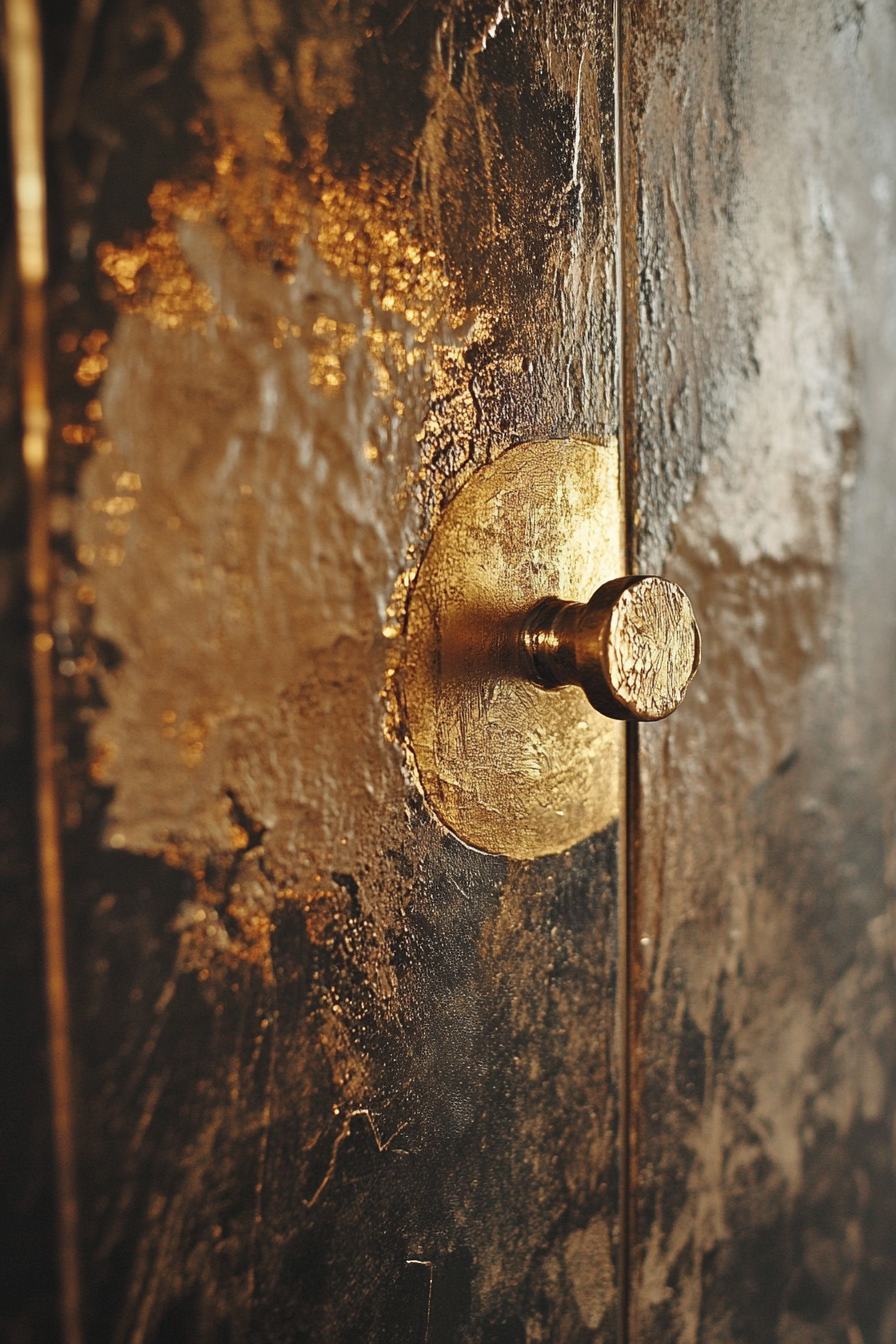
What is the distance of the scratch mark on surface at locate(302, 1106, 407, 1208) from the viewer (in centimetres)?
41

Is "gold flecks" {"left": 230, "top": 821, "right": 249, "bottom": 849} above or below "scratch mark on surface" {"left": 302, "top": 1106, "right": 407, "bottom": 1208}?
above

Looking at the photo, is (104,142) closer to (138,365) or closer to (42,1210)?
(138,365)

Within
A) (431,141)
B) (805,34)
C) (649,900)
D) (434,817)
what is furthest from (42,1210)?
(805,34)

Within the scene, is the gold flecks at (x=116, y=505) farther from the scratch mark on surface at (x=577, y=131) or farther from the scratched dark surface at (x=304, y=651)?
the scratch mark on surface at (x=577, y=131)

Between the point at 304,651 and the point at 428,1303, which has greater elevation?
the point at 304,651

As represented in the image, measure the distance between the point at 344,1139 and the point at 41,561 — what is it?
11.7 inches

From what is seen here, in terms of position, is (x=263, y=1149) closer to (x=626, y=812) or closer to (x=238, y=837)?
(x=238, y=837)

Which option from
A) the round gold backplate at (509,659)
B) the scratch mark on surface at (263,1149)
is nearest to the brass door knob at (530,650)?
the round gold backplate at (509,659)

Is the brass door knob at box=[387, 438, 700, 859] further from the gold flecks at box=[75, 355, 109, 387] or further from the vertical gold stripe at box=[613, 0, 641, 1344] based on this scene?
the gold flecks at box=[75, 355, 109, 387]

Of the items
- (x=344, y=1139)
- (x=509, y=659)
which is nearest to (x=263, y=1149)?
(x=344, y=1139)

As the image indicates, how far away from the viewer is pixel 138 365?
0.33 m

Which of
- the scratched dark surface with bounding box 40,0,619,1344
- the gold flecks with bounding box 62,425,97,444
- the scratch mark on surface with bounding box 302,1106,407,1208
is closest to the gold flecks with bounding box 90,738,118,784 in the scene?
the scratched dark surface with bounding box 40,0,619,1344

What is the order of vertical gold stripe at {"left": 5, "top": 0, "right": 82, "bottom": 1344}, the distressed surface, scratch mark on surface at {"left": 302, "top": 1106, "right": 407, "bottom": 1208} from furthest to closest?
the distressed surface, scratch mark on surface at {"left": 302, "top": 1106, "right": 407, "bottom": 1208}, vertical gold stripe at {"left": 5, "top": 0, "right": 82, "bottom": 1344}

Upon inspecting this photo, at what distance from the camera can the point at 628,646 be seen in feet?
1.39
